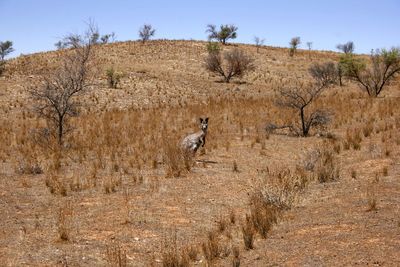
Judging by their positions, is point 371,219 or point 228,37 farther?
point 228,37

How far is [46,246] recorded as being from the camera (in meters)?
7.62

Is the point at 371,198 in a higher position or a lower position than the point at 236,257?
higher

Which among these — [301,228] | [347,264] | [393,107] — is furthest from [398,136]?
[347,264]

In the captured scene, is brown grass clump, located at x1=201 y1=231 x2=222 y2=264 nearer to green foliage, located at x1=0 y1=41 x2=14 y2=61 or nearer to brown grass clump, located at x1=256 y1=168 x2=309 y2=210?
brown grass clump, located at x1=256 y1=168 x2=309 y2=210

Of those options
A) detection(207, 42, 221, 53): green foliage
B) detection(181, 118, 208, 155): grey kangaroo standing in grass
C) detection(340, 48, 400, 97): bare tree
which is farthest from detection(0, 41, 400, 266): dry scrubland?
detection(207, 42, 221, 53): green foliage

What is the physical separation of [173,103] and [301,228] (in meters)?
23.1

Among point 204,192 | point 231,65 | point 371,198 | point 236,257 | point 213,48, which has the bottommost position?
point 236,257

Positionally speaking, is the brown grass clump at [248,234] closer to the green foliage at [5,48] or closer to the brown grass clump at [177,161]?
the brown grass clump at [177,161]

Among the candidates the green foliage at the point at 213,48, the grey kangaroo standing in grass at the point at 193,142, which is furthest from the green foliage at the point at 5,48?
the grey kangaroo standing in grass at the point at 193,142

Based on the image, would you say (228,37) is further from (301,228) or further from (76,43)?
(301,228)

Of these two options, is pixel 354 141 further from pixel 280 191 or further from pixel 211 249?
pixel 211 249

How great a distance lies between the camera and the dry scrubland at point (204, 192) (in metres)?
7.20

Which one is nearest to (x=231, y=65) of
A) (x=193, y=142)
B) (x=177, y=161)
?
(x=193, y=142)

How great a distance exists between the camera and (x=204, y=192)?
11312 millimetres
